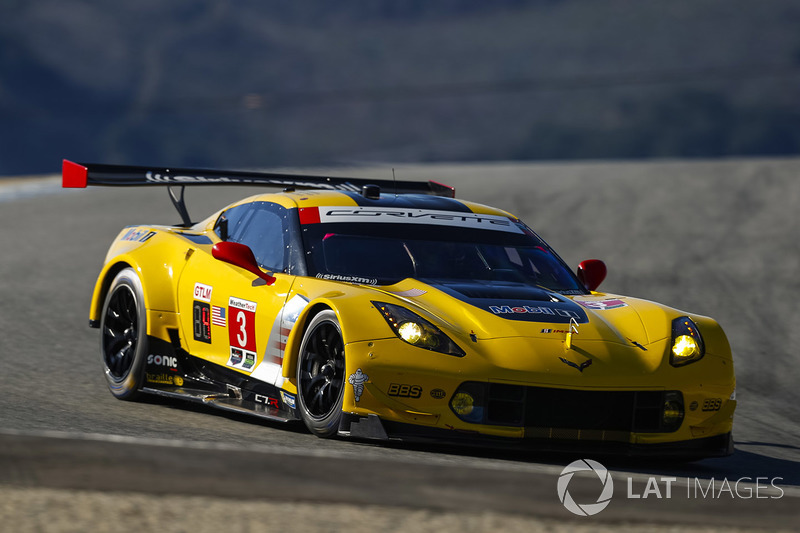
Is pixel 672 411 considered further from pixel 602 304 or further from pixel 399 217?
pixel 399 217

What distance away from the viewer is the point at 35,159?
30969 mm

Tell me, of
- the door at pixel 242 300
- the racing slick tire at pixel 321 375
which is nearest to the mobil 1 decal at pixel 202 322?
the door at pixel 242 300

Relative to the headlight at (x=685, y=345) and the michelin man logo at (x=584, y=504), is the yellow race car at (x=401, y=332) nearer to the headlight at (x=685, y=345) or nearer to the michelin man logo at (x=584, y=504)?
the headlight at (x=685, y=345)

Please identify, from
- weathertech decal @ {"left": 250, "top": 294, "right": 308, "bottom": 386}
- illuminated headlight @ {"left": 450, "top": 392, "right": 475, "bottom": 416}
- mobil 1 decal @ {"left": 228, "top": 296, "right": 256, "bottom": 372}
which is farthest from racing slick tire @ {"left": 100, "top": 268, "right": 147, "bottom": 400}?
illuminated headlight @ {"left": 450, "top": 392, "right": 475, "bottom": 416}

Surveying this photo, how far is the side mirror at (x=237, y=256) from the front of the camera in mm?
6395

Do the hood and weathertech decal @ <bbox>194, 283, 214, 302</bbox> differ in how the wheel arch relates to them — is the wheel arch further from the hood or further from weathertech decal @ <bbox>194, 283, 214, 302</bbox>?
weathertech decal @ <bbox>194, 283, 214, 302</bbox>

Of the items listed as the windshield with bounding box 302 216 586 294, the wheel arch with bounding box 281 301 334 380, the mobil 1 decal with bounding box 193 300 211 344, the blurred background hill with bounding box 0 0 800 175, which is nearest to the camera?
the wheel arch with bounding box 281 301 334 380

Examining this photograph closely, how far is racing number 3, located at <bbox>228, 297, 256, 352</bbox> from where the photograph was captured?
625 cm

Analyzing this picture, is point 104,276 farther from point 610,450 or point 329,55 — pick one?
point 329,55

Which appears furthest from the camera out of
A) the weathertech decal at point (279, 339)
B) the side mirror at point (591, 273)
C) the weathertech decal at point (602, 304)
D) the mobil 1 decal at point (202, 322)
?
the side mirror at point (591, 273)

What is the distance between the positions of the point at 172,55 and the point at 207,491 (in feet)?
110

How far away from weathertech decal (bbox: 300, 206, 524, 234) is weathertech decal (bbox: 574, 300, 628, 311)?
95 cm

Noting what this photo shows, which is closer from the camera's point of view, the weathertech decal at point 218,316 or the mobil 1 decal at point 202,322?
the weathertech decal at point 218,316

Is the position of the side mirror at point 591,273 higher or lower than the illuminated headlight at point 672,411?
higher
